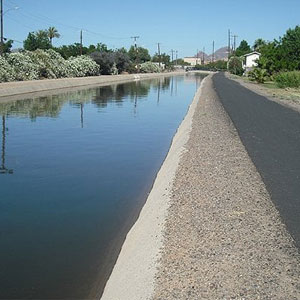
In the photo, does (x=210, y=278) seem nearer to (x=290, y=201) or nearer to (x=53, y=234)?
(x=290, y=201)

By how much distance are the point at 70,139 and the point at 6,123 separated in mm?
6211

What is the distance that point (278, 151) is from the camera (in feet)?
43.1

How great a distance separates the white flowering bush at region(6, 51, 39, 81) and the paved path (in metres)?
37.0

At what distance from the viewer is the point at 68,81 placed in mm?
58562

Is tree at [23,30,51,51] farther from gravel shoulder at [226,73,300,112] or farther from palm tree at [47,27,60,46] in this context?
gravel shoulder at [226,73,300,112]

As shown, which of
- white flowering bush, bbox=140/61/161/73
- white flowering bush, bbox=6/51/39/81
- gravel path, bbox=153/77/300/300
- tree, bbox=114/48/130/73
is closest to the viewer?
gravel path, bbox=153/77/300/300

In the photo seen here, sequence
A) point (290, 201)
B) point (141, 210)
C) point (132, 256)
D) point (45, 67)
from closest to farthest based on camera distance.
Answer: point (132, 256) < point (290, 201) < point (141, 210) < point (45, 67)

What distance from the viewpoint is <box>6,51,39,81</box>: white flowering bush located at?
54906 millimetres

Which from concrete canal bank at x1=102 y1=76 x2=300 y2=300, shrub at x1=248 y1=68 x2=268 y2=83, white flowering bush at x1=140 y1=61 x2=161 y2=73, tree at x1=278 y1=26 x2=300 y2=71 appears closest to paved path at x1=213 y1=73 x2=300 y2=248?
concrete canal bank at x1=102 y1=76 x2=300 y2=300

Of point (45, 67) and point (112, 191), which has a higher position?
point (45, 67)

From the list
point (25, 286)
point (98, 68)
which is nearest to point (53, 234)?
point (25, 286)

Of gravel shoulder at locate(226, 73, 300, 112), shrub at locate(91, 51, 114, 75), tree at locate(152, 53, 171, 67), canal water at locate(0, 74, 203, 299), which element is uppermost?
tree at locate(152, 53, 171, 67)

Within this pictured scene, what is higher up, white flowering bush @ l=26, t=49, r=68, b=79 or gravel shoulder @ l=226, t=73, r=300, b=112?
white flowering bush @ l=26, t=49, r=68, b=79

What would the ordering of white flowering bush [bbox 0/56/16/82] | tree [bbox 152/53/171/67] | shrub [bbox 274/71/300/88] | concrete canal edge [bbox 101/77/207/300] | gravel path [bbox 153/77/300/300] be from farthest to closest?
1. tree [bbox 152/53/171/67]
2. white flowering bush [bbox 0/56/16/82]
3. shrub [bbox 274/71/300/88]
4. concrete canal edge [bbox 101/77/207/300]
5. gravel path [bbox 153/77/300/300]
